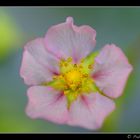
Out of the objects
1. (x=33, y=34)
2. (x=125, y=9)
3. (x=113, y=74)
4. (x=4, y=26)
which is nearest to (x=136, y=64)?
(x=113, y=74)

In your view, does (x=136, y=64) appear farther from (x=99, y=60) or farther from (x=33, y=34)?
(x=33, y=34)

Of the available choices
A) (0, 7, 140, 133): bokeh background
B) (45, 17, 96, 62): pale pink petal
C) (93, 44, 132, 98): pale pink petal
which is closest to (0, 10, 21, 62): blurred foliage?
(0, 7, 140, 133): bokeh background

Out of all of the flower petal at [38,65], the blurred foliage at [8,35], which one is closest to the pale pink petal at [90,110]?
the flower petal at [38,65]

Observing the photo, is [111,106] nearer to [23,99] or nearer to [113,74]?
[113,74]

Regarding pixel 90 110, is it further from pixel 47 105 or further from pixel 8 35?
pixel 8 35
